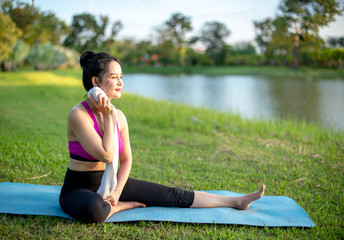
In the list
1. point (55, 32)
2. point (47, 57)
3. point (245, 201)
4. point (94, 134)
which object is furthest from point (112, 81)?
point (55, 32)

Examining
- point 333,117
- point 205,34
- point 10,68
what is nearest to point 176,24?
point 205,34

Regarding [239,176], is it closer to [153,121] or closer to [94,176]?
[94,176]

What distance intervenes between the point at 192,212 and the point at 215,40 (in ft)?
127

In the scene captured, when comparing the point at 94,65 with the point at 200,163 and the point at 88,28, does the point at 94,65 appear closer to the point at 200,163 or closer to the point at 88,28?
the point at 200,163

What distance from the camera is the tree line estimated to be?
616 centimetres

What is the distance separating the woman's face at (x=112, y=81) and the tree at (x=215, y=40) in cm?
3620

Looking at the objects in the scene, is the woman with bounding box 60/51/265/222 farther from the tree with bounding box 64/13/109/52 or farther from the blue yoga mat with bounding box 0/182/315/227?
the tree with bounding box 64/13/109/52

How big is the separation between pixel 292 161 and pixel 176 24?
38773mm

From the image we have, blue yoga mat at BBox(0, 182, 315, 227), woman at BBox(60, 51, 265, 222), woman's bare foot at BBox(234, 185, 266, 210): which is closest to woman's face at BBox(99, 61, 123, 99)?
woman at BBox(60, 51, 265, 222)

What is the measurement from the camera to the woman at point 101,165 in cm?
171

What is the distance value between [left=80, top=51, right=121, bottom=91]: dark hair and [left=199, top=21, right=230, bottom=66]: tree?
36.2 m

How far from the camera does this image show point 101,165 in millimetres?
1876

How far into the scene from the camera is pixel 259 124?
4.94m

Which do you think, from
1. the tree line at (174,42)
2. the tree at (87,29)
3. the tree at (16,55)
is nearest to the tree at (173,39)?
the tree line at (174,42)
